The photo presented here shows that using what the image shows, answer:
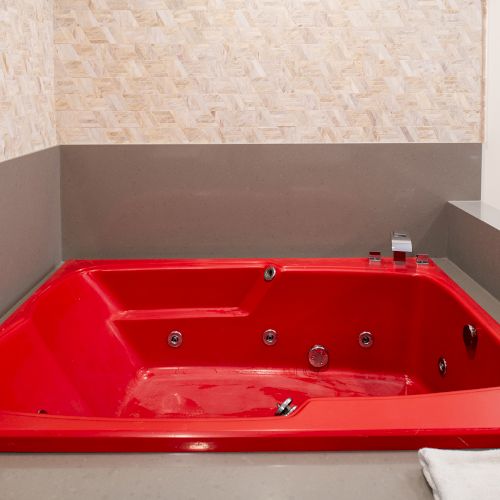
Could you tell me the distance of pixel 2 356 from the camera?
186cm

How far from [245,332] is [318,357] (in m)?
0.27

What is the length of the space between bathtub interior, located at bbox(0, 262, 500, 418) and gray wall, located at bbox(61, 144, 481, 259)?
18cm

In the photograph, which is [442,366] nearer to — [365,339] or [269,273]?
[365,339]

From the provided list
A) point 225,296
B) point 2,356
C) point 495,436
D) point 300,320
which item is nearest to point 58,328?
point 2,356

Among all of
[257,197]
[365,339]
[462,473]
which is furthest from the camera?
[257,197]

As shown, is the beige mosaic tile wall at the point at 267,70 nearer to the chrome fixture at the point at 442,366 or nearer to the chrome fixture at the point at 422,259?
the chrome fixture at the point at 422,259

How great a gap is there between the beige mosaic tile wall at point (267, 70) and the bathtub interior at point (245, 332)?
1.75 feet

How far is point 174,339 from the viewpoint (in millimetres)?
2697

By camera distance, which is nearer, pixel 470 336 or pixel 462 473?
pixel 462 473

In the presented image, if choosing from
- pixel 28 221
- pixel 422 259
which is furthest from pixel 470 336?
pixel 28 221

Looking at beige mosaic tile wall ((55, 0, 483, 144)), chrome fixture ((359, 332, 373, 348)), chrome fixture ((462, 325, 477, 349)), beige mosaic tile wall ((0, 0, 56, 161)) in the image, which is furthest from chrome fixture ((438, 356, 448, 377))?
beige mosaic tile wall ((0, 0, 56, 161))

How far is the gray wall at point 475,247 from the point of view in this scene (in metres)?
2.32

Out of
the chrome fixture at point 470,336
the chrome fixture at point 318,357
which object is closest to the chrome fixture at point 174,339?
the chrome fixture at point 318,357

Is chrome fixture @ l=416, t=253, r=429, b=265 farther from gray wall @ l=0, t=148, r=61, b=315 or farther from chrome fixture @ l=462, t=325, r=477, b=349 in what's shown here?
gray wall @ l=0, t=148, r=61, b=315
